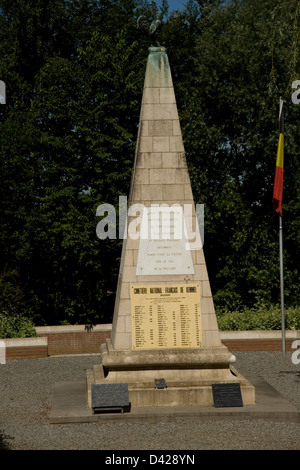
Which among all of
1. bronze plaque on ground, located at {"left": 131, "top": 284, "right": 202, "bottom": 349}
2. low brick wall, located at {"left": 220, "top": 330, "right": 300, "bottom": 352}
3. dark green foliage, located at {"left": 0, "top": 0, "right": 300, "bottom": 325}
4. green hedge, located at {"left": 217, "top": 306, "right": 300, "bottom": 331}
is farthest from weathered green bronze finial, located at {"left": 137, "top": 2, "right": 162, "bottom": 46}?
green hedge, located at {"left": 217, "top": 306, "right": 300, "bottom": 331}

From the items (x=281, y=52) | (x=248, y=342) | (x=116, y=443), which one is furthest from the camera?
(x=281, y=52)

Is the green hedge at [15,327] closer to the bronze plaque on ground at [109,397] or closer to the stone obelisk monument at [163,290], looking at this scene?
the stone obelisk monument at [163,290]

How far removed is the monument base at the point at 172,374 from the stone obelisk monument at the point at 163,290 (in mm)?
19

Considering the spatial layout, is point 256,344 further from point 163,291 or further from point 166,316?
point 163,291

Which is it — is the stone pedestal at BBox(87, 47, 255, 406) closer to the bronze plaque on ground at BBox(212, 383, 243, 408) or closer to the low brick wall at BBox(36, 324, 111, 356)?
the bronze plaque on ground at BBox(212, 383, 243, 408)

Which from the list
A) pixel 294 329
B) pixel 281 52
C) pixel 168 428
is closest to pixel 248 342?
pixel 294 329

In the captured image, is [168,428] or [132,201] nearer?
[168,428]

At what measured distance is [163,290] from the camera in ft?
40.3

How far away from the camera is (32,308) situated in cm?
2519

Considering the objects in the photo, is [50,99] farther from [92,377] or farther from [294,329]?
[92,377]

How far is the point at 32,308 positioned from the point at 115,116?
8135 millimetres

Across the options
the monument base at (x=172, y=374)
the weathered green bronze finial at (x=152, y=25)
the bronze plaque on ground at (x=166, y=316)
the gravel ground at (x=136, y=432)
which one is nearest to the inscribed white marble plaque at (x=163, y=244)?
the bronze plaque on ground at (x=166, y=316)

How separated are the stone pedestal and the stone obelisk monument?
0.06 ft

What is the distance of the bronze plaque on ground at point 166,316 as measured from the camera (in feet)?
40.0
